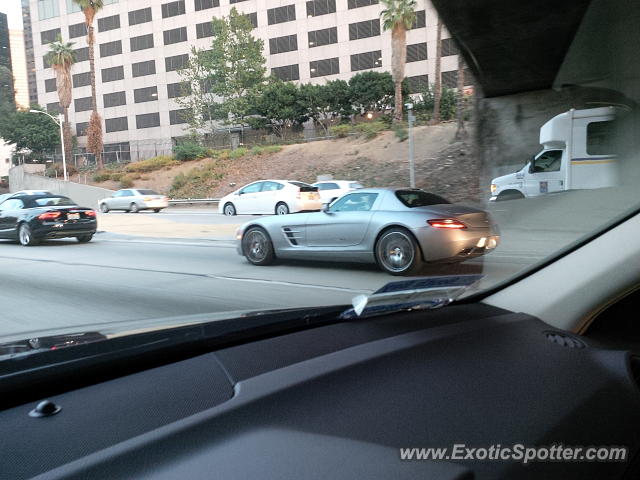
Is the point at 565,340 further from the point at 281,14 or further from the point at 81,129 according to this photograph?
the point at 81,129

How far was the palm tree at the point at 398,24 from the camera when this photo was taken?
644 cm

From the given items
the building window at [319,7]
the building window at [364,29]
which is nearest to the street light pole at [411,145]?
the building window at [364,29]

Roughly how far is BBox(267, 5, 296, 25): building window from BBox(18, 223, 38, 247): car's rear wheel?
4168 mm

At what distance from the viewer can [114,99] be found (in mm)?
8297

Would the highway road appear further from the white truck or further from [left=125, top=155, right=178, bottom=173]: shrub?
[left=125, top=155, right=178, bottom=173]: shrub

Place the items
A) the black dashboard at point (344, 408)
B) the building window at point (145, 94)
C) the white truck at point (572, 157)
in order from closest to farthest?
the black dashboard at point (344, 408) → the white truck at point (572, 157) → the building window at point (145, 94)

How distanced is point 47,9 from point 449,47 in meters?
5.19

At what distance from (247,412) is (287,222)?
6.13m

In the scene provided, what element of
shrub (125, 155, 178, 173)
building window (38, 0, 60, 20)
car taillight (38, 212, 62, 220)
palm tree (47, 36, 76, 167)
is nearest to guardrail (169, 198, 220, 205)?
shrub (125, 155, 178, 173)

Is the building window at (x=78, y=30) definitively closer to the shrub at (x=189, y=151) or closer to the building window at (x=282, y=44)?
the shrub at (x=189, y=151)

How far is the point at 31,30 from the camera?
6312 millimetres

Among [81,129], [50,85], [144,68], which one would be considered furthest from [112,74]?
[81,129]

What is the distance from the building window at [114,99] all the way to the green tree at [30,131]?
102cm

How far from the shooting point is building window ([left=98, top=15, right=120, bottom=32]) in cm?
680
